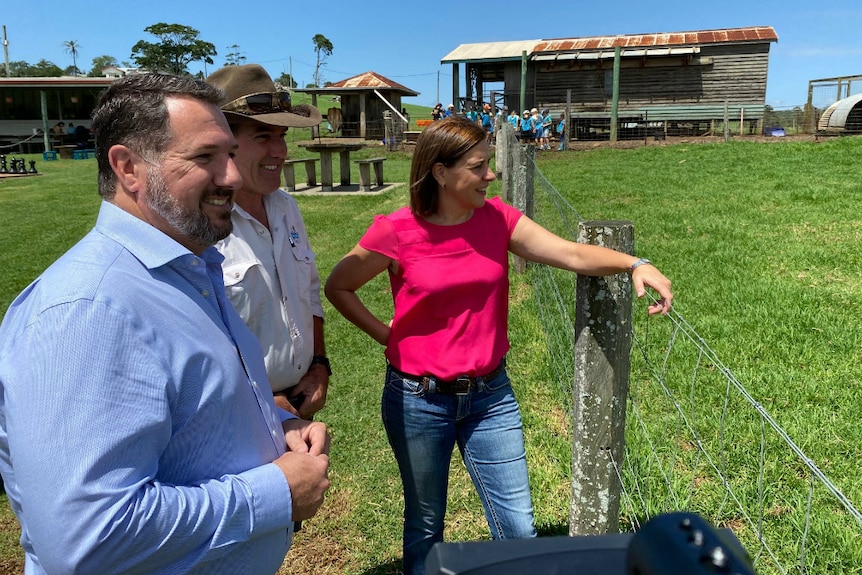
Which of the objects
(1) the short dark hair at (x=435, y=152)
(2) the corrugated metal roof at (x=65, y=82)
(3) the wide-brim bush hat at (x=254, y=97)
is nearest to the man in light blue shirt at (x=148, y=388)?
(3) the wide-brim bush hat at (x=254, y=97)

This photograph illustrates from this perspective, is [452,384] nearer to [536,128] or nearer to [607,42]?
[536,128]

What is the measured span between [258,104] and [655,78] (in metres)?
28.2

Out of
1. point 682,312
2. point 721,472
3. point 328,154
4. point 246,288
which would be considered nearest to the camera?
point 246,288

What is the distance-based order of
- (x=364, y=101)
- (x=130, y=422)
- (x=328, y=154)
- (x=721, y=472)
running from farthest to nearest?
(x=364, y=101)
(x=328, y=154)
(x=721, y=472)
(x=130, y=422)

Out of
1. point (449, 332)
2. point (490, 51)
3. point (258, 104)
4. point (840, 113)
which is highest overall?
point (490, 51)

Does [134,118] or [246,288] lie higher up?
[134,118]

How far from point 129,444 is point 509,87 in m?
30.7

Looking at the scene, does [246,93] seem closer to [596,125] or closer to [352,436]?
[352,436]

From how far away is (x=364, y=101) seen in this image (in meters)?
32.7

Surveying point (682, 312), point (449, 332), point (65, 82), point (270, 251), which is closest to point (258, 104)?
point (270, 251)

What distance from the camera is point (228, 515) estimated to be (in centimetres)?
129

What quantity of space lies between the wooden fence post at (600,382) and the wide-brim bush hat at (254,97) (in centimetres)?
109

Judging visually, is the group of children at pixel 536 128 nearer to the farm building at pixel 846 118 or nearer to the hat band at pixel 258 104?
the farm building at pixel 846 118

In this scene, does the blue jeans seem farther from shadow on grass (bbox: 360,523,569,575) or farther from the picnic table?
the picnic table
